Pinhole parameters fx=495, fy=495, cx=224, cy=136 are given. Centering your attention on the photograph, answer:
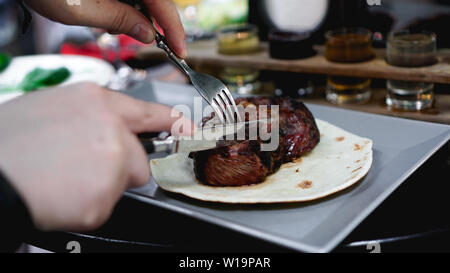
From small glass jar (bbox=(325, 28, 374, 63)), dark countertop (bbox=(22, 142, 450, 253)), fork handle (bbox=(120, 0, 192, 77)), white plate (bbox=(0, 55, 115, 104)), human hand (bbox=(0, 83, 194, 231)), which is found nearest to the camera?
human hand (bbox=(0, 83, 194, 231))

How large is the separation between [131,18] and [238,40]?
776 mm

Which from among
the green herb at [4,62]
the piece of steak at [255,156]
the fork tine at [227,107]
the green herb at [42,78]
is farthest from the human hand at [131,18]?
the green herb at [4,62]

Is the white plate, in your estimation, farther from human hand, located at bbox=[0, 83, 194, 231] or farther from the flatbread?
human hand, located at bbox=[0, 83, 194, 231]

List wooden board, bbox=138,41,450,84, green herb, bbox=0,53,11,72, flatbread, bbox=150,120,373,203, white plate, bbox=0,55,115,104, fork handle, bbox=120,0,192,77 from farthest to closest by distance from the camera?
green herb, bbox=0,53,11,72 < white plate, bbox=0,55,115,104 < wooden board, bbox=138,41,450,84 < fork handle, bbox=120,0,192,77 < flatbread, bbox=150,120,373,203

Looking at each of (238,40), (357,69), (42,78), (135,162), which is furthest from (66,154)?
(42,78)

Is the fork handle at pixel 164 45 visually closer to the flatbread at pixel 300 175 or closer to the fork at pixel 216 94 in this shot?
the fork at pixel 216 94

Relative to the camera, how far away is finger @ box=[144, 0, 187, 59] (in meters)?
1.83

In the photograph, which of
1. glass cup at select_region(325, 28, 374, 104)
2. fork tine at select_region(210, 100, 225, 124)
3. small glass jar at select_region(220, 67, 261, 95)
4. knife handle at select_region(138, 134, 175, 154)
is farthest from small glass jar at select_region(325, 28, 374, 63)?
knife handle at select_region(138, 134, 175, 154)

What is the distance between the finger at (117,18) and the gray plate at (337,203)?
60 cm

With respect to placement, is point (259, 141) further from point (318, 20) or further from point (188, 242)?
point (318, 20)

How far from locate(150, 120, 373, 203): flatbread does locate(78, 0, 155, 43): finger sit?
1.60ft

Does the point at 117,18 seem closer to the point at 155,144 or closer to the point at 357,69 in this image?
the point at 155,144

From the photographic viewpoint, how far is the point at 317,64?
2254mm
